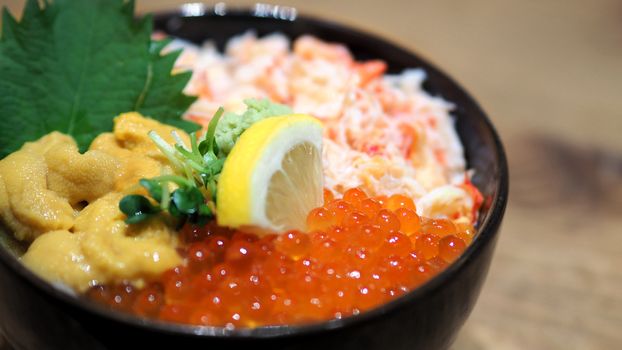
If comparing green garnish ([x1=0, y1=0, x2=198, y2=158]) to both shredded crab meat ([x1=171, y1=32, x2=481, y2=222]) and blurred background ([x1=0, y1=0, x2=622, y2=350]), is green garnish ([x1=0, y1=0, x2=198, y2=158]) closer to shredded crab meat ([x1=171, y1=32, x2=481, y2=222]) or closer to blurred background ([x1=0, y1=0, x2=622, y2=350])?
shredded crab meat ([x1=171, y1=32, x2=481, y2=222])

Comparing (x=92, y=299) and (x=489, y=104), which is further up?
(x=92, y=299)

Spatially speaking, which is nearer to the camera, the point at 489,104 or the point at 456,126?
the point at 456,126

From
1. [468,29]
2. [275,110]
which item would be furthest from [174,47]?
[468,29]

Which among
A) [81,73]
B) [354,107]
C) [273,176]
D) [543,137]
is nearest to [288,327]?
[273,176]

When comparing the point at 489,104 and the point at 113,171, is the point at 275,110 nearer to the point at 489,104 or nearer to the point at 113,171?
the point at 113,171

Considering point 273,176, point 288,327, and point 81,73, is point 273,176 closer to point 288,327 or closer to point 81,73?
point 288,327

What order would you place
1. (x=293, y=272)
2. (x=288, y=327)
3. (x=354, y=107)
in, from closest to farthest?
(x=288, y=327) → (x=293, y=272) → (x=354, y=107)
